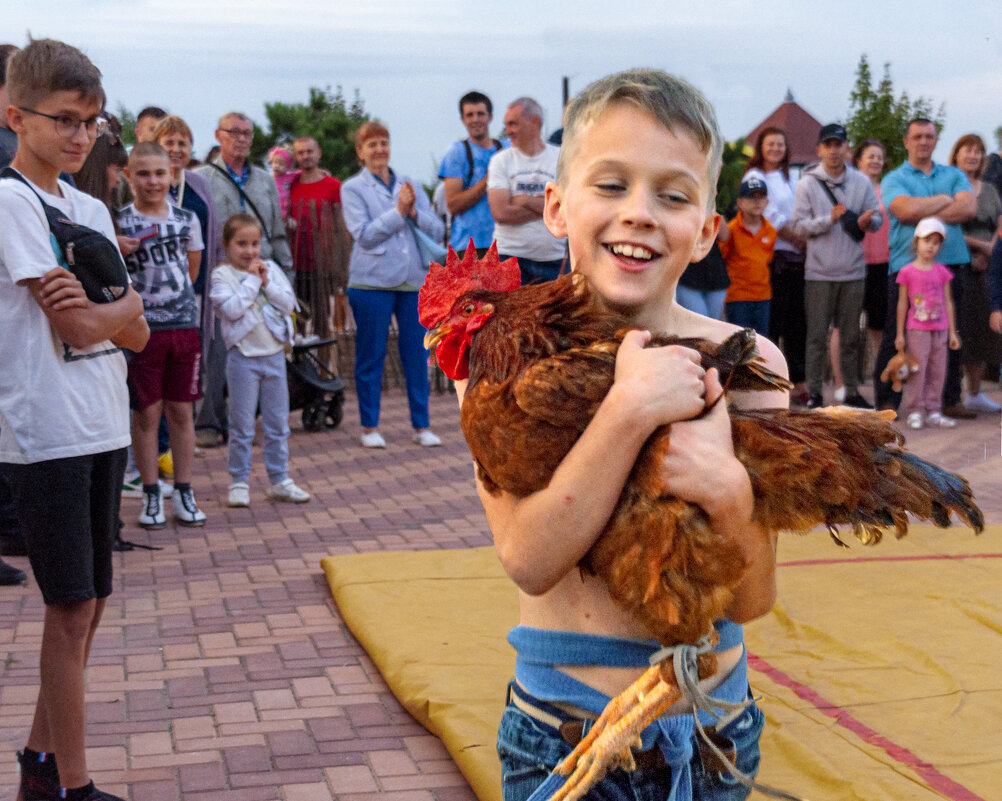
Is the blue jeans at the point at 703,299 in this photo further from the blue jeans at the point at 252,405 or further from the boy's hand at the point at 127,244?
the boy's hand at the point at 127,244

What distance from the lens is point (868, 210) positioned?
32.8 ft

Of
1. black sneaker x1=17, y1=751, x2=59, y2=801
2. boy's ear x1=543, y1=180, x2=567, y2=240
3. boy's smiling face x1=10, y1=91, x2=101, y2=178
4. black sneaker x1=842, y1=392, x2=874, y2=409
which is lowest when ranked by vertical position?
black sneaker x1=842, y1=392, x2=874, y2=409

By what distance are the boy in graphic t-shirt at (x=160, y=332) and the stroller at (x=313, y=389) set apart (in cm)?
266

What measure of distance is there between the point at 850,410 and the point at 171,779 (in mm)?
2636

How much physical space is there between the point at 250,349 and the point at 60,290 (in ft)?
12.5

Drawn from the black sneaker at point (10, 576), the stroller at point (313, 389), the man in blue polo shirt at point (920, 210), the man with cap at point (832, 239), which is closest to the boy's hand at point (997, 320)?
the man in blue polo shirt at point (920, 210)

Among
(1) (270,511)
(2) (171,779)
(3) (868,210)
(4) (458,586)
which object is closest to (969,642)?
(4) (458,586)

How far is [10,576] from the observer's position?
5.41 m

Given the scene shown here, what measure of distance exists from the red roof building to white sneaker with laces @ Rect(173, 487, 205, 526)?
19715 millimetres

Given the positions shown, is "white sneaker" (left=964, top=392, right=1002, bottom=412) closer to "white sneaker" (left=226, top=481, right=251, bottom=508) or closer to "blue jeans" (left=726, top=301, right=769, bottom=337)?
"blue jeans" (left=726, top=301, right=769, bottom=337)

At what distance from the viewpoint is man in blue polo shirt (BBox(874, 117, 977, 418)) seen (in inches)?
383

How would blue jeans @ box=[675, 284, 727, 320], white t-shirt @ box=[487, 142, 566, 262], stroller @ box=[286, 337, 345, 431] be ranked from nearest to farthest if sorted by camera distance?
white t-shirt @ box=[487, 142, 566, 262] → blue jeans @ box=[675, 284, 727, 320] → stroller @ box=[286, 337, 345, 431]

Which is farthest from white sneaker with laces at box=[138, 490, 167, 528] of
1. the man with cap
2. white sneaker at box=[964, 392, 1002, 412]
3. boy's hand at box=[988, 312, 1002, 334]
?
white sneaker at box=[964, 392, 1002, 412]

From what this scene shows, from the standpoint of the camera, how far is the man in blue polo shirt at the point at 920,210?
973cm
